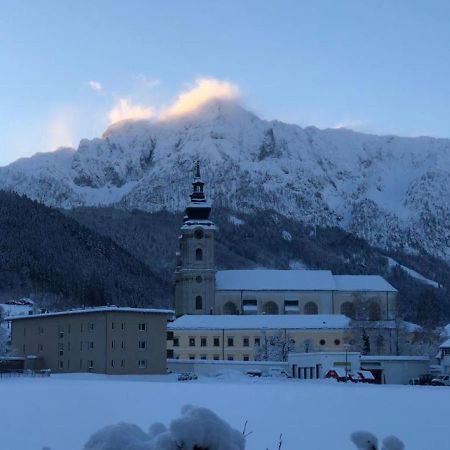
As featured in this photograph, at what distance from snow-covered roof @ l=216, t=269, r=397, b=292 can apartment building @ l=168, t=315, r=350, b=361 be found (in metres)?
21.9

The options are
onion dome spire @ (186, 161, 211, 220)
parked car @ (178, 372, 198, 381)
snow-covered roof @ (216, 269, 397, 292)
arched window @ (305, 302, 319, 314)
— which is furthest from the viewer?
arched window @ (305, 302, 319, 314)

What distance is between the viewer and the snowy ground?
26.9 m

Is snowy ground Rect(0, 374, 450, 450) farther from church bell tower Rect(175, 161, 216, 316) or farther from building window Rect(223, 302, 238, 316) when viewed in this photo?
building window Rect(223, 302, 238, 316)

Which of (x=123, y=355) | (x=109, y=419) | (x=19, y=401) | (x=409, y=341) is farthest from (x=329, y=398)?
(x=409, y=341)

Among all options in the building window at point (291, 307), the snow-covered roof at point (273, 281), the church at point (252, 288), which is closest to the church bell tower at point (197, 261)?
the church at point (252, 288)

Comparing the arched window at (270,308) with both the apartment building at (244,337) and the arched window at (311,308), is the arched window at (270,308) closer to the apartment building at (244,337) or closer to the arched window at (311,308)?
the arched window at (311,308)

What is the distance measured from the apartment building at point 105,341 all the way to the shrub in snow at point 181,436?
81833mm

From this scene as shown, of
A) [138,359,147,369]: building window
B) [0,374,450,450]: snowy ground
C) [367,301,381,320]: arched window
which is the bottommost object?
[0,374,450,450]: snowy ground

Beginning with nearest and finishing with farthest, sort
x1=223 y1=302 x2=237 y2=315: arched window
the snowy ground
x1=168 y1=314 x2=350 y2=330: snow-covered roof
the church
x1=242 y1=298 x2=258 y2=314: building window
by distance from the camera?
the snowy ground
x1=168 y1=314 x2=350 y2=330: snow-covered roof
the church
x1=223 y1=302 x2=237 y2=315: arched window
x1=242 y1=298 x2=258 y2=314: building window

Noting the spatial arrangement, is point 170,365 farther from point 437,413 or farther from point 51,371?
point 437,413

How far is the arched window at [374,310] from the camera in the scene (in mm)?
138750

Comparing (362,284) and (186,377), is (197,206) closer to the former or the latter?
(362,284)

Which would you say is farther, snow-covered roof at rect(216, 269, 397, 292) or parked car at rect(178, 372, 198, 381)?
snow-covered roof at rect(216, 269, 397, 292)

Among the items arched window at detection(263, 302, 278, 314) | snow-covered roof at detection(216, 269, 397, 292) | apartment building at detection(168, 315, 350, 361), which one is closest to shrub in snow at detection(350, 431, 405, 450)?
apartment building at detection(168, 315, 350, 361)
